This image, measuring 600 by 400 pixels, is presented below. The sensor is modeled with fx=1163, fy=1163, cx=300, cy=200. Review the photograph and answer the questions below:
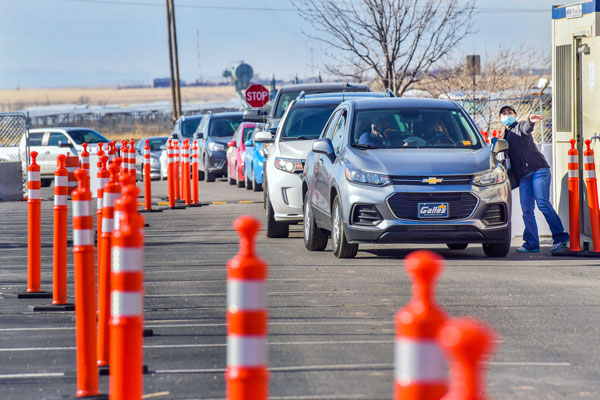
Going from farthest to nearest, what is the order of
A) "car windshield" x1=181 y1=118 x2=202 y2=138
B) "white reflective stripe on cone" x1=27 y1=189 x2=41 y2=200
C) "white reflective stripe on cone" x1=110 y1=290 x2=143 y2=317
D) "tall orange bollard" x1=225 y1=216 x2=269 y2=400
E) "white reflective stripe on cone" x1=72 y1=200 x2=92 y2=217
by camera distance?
"car windshield" x1=181 y1=118 x2=202 y2=138 < "white reflective stripe on cone" x1=27 y1=189 x2=41 y2=200 < "white reflective stripe on cone" x1=72 y1=200 x2=92 y2=217 < "white reflective stripe on cone" x1=110 y1=290 x2=143 y2=317 < "tall orange bollard" x1=225 y1=216 x2=269 y2=400

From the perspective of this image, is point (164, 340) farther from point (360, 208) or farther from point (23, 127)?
point (23, 127)

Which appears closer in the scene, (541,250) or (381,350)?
(381,350)

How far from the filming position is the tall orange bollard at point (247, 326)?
3844mm

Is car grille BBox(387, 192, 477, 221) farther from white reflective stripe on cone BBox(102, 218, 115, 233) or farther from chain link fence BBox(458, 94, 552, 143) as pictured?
chain link fence BBox(458, 94, 552, 143)

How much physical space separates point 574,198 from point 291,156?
3.69 meters

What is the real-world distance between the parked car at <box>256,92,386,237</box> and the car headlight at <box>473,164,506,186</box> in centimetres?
313

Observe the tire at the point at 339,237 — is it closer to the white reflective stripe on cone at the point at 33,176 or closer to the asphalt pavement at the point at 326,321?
the asphalt pavement at the point at 326,321

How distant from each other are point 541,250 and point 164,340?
6900 mm

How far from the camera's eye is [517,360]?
23.0 feet

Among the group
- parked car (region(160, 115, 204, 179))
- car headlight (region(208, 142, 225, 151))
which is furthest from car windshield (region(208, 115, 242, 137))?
parked car (region(160, 115, 204, 179))

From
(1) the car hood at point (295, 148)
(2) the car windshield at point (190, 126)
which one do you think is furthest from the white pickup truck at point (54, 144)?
(1) the car hood at point (295, 148)

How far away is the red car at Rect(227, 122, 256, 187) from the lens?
27031 millimetres

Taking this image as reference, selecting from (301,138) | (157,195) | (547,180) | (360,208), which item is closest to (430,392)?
(360,208)

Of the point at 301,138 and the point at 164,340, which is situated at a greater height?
the point at 301,138
